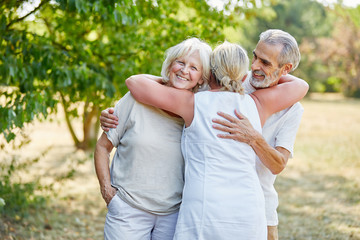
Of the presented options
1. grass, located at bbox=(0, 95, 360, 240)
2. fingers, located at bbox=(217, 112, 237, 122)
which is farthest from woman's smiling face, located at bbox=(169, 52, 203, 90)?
grass, located at bbox=(0, 95, 360, 240)

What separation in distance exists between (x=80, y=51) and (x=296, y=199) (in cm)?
447

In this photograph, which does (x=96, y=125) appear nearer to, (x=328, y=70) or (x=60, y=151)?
(x=60, y=151)

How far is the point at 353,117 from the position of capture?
64.3 ft

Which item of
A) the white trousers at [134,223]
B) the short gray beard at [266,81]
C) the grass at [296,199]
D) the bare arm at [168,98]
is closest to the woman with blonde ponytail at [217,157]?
the bare arm at [168,98]

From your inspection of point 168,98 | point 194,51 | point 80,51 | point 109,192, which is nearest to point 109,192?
point 109,192

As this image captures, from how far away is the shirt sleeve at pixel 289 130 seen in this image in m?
2.55

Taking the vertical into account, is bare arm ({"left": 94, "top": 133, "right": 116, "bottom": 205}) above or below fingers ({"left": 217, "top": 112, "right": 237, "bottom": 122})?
below

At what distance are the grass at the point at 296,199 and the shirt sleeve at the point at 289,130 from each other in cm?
310

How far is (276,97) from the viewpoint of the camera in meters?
2.46

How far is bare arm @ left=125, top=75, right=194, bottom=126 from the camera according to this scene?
7.57 ft

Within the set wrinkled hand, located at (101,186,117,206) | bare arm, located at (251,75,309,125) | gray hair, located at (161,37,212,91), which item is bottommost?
wrinkled hand, located at (101,186,117,206)

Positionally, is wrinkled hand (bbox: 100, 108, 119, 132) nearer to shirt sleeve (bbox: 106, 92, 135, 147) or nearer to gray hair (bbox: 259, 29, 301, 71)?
shirt sleeve (bbox: 106, 92, 135, 147)

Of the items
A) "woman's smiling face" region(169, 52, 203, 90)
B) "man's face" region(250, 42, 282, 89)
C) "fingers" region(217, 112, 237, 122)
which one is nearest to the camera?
"fingers" region(217, 112, 237, 122)

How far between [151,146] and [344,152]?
968 cm
